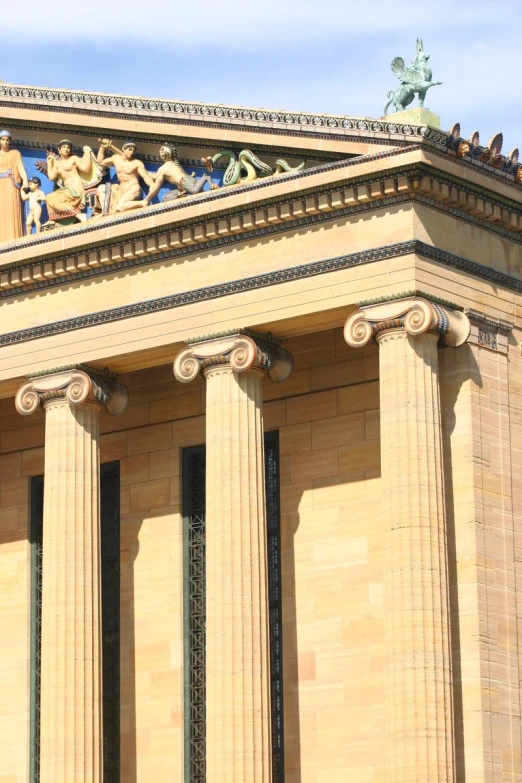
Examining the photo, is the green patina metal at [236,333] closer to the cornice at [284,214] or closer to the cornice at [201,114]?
the cornice at [284,214]

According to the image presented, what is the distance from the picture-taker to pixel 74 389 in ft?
157

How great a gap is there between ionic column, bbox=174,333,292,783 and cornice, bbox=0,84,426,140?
444 centimetres

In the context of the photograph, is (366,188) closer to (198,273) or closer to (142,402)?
(198,273)

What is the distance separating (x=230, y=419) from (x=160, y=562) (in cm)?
550

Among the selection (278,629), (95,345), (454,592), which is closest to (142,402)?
(95,345)

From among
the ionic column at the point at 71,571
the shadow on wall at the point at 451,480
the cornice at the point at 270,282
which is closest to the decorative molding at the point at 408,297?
the cornice at the point at 270,282

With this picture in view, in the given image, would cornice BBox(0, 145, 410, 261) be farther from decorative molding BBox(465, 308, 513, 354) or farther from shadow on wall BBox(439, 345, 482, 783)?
shadow on wall BBox(439, 345, 482, 783)

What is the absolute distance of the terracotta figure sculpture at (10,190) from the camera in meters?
50.1

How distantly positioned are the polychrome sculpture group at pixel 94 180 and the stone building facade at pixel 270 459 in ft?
0.68

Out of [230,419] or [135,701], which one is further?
[135,701]

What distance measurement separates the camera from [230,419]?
45438 mm

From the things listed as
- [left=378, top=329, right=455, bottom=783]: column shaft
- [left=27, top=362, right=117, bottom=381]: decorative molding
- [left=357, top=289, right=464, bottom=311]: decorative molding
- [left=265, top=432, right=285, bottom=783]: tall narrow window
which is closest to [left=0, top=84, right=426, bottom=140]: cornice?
[left=357, top=289, right=464, bottom=311]: decorative molding

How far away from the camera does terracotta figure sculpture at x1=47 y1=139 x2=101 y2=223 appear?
4881cm

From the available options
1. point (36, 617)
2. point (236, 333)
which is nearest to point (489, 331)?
point (236, 333)
